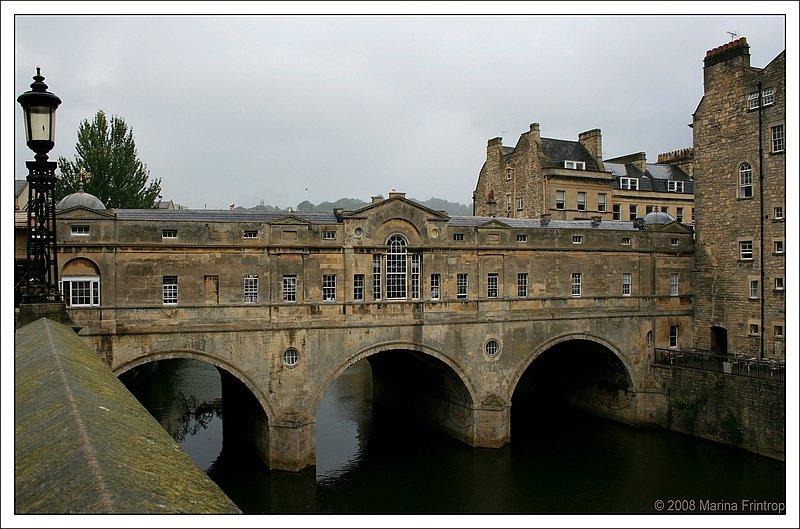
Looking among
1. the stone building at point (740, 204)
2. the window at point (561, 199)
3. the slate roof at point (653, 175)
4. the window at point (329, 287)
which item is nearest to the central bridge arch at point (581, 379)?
the stone building at point (740, 204)

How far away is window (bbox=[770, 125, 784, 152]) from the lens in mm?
31688

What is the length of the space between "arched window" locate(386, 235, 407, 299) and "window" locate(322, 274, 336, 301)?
255cm

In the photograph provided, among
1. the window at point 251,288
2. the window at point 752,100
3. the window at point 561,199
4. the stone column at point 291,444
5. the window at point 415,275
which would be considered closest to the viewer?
the stone column at point 291,444

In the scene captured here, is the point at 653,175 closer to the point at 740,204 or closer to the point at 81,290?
the point at 740,204

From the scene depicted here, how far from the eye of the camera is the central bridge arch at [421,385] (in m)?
29.1

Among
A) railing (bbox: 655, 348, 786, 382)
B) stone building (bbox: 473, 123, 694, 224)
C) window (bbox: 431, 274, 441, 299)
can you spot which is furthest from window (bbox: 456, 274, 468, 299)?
stone building (bbox: 473, 123, 694, 224)

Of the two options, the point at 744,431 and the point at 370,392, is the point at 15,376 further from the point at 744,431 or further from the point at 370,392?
the point at 370,392

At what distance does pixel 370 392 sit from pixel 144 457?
3928 centimetres

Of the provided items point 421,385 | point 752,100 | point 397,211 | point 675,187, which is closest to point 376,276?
point 397,211

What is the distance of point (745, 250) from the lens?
33844 mm

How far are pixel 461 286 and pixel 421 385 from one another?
24.5 feet

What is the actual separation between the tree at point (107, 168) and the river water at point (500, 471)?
16019 mm

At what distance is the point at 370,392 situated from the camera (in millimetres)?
44031

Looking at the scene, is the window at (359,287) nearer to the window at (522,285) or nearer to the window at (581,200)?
the window at (522,285)
